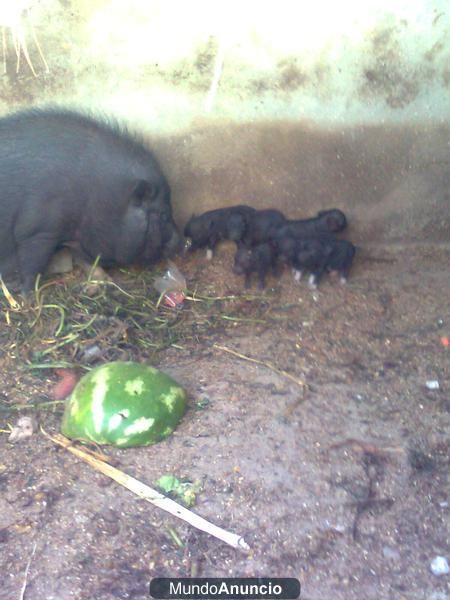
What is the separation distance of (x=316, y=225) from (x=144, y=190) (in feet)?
3.66

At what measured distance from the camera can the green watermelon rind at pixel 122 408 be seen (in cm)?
328

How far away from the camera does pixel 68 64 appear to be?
15.0 feet

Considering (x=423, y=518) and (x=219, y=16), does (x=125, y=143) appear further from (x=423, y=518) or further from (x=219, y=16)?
(x=423, y=518)

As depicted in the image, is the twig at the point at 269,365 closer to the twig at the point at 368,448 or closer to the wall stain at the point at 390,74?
the twig at the point at 368,448

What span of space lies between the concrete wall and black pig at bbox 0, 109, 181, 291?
213 mm

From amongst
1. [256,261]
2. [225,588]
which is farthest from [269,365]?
[225,588]

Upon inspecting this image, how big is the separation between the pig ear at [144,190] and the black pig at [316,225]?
2.72ft

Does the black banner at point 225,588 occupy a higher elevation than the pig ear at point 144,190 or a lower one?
lower

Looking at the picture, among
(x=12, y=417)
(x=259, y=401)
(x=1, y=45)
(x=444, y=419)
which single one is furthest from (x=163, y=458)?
(x=1, y=45)

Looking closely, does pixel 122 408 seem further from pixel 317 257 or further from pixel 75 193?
pixel 317 257

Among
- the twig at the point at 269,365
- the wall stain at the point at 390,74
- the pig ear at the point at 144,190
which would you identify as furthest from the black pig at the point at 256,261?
the wall stain at the point at 390,74

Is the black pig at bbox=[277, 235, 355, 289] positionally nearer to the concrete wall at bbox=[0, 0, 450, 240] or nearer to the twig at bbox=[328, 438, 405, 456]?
the concrete wall at bbox=[0, 0, 450, 240]

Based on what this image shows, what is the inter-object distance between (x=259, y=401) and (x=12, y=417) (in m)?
1.15

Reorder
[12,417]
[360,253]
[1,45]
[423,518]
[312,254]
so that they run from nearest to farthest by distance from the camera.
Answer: [423,518]
[12,417]
[1,45]
[312,254]
[360,253]
